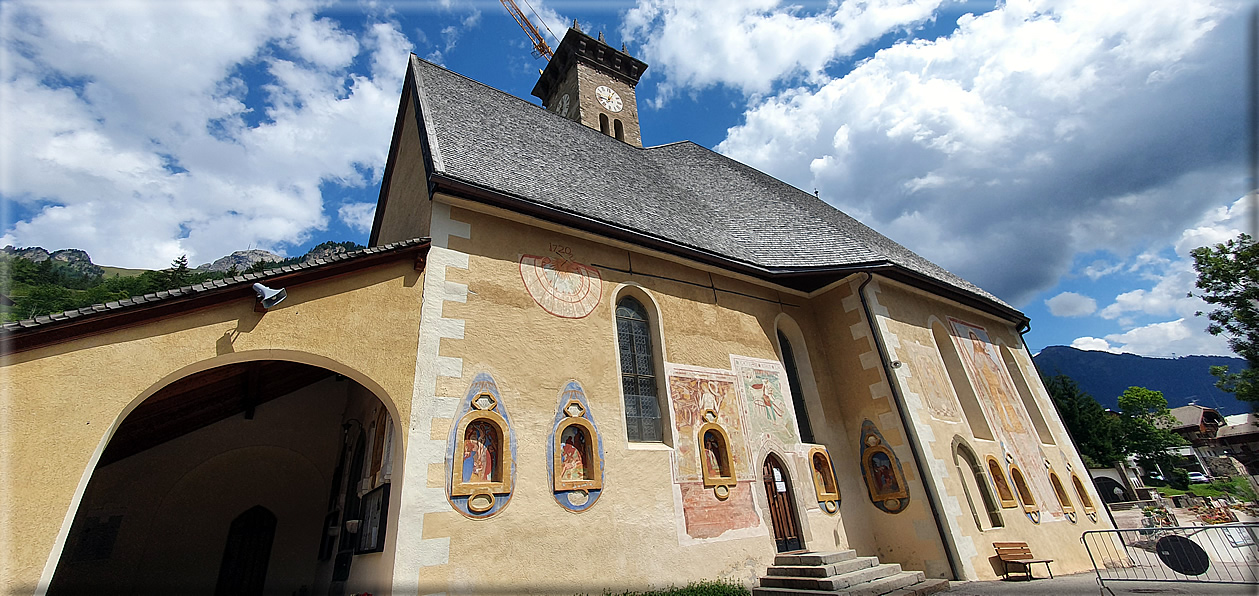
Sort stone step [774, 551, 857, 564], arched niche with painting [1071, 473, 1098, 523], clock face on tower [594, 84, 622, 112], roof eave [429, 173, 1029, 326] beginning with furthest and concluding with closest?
clock face on tower [594, 84, 622, 112]
arched niche with painting [1071, 473, 1098, 523]
roof eave [429, 173, 1029, 326]
stone step [774, 551, 857, 564]

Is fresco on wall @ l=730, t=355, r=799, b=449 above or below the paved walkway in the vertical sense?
above

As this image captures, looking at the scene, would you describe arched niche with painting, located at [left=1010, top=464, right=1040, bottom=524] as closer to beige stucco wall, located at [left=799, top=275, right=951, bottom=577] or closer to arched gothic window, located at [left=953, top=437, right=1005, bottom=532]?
arched gothic window, located at [left=953, top=437, right=1005, bottom=532]

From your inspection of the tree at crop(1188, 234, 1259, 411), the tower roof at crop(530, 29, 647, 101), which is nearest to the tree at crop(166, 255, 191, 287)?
the tower roof at crop(530, 29, 647, 101)

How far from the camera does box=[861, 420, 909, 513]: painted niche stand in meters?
8.85

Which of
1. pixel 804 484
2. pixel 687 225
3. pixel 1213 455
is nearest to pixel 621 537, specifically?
pixel 804 484

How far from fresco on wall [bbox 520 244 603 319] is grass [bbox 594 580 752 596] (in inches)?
146

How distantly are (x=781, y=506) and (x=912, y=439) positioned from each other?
2.57 m

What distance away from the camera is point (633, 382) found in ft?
26.3

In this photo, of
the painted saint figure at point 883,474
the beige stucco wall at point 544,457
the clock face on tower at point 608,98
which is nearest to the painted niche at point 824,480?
the beige stucco wall at point 544,457

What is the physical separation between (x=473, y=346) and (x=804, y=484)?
577 centimetres

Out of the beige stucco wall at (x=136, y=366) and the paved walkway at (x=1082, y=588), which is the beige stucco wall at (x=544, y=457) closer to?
the beige stucco wall at (x=136, y=366)

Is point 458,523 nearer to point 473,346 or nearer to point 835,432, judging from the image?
point 473,346

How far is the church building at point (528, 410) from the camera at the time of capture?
17.2 ft

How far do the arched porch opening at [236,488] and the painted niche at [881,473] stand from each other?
310 inches
